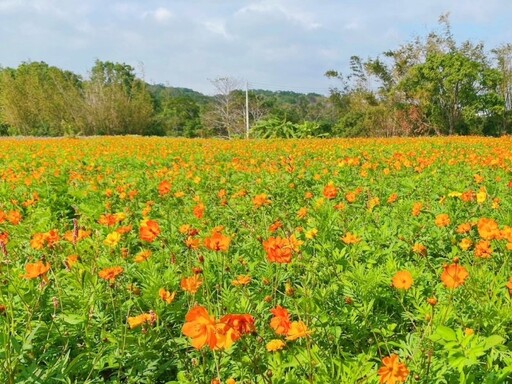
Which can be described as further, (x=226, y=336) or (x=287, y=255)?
(x=287, y=255)

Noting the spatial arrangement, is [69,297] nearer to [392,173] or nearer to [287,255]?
[287,255]

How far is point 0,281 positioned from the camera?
2072mm

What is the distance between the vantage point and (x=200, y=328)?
982 mm

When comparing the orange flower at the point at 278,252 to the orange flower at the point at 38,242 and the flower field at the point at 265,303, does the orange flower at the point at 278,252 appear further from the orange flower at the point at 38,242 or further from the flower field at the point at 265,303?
the orange flower at the point at 38,242

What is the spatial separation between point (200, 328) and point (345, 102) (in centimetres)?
4132

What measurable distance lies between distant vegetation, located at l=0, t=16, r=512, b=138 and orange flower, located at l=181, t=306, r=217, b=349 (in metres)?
21.2

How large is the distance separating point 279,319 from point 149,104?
123 ft

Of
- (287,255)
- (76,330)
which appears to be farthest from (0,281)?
(287,255)

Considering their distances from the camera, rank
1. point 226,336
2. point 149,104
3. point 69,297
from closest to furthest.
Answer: point 226,336 < point 69,297 < point 149,104

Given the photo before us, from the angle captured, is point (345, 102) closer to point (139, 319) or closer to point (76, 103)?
point (76, 103)

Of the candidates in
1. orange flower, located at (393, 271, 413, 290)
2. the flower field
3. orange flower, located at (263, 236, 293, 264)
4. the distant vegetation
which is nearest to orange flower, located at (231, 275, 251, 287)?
the flower field

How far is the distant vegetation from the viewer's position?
2730 centimetres

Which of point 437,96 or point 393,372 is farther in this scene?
point 437,96

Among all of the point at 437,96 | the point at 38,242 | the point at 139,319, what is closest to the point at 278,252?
the point at 139,319
